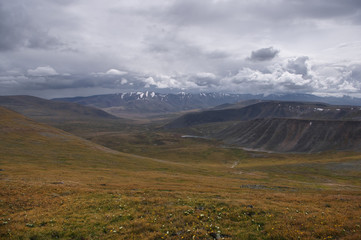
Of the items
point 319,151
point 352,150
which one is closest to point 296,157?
point 319,151

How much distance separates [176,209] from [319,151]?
21137 cm

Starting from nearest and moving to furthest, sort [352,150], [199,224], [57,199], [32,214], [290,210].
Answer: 1. [199,224]
2. [32,214]
3. [290,210]
4. [57,199]
5. [352,150]

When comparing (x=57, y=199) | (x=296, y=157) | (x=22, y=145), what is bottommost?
(x=296, y=157)

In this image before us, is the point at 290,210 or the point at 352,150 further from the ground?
the point at 290,210

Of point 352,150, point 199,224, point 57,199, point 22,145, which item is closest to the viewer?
point 199,224

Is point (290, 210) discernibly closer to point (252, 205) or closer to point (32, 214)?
point (252, 205)

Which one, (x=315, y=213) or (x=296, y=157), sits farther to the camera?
(x=296, y=157)

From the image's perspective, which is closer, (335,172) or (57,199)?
A: (57,199)

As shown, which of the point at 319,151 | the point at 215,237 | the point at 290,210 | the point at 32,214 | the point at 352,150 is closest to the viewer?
the point at 215,237

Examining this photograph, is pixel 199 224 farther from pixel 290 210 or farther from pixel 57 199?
pixel 57 199

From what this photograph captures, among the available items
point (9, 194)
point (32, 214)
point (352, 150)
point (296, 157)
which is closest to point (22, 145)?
point (9, 194)

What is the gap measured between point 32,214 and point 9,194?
8805 millimetres

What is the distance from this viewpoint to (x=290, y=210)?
22031 millimetres

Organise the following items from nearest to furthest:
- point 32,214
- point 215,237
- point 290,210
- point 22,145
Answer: point 215,237 → point 32,214 → point 290,210 → point 22,145
